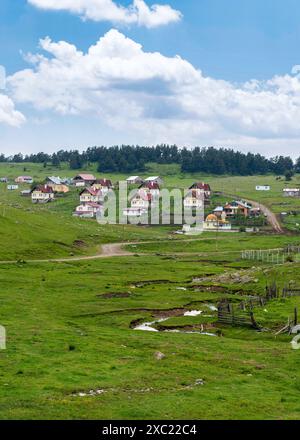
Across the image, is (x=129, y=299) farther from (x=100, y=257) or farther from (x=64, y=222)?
(x=64, y=222)

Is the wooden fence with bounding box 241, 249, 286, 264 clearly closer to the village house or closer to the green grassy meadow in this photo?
the green grassy meadow

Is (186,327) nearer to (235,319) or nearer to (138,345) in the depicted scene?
(235,319)

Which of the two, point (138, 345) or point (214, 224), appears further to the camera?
point (214, 224)

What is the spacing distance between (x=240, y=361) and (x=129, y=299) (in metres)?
30.3

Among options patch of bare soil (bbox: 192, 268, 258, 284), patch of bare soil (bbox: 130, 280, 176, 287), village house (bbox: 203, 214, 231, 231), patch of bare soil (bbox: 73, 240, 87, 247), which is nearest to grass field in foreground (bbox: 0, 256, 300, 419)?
patch of bare soil (bbox: 130, 280, 176, 287)

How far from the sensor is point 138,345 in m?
45.6

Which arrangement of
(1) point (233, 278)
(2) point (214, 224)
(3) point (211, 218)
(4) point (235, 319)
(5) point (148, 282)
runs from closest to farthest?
(4) point (235, 319)
(5) point (148, 282)
(1) point (233, 278)
(2) point (214, 224)
(3) point (211, 218)

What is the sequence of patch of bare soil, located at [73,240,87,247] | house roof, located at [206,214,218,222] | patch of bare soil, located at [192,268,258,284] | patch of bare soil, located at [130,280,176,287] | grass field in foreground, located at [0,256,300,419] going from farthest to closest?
house roof, located at [206,214,218,222] < patch of bare soil, located at [73,240,87,247] < patch of bare soil, located at [192,268,258,284] < patch of bare soil, located at [130,280,176,287] < grass field in foreground, located at [0,256,300,419]

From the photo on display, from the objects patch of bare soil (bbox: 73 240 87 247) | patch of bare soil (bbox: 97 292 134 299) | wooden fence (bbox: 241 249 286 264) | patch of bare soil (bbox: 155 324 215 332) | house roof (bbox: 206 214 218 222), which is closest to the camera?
patch of bare soil (bbox: 155 324 215 332)

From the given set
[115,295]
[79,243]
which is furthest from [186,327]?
[79,243]

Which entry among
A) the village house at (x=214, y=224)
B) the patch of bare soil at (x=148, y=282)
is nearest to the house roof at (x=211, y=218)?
the village house at (x=214, y=224)

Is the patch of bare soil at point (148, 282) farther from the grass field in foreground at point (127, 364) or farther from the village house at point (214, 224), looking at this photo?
the village house at point (214, 224)

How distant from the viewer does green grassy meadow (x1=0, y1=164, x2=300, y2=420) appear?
101 feet
